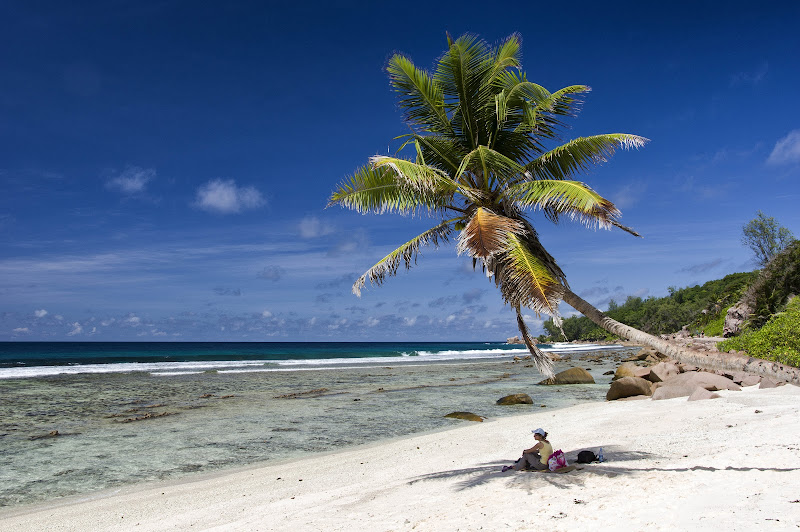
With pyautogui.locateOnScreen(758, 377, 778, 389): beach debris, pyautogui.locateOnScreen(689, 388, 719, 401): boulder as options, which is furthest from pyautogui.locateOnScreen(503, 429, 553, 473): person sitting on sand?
pyautogui.locateOnScreen(758, 377, 778, 389): beach debris

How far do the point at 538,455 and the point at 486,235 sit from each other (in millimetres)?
3442

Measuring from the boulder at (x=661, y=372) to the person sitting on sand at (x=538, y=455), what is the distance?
1324 centimetres

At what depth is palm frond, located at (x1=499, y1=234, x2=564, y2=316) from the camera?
580 cm

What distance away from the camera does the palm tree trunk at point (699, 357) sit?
5.05 meters

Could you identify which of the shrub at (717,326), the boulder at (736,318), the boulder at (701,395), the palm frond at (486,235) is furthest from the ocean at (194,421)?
the shrub at (717,326)

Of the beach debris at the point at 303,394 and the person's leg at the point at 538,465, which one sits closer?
the person's leg at the point at 538,465

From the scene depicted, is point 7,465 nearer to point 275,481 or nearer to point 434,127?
point 275,481

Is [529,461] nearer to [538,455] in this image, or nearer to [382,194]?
[538,455]

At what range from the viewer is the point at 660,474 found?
6.25m

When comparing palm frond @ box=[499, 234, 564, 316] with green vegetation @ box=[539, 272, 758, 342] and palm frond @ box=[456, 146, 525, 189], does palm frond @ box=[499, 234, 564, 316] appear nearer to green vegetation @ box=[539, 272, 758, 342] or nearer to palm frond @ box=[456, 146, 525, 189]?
palm frond @ box=[456, 146, 525, 189]

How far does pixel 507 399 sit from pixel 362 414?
18.2 feet

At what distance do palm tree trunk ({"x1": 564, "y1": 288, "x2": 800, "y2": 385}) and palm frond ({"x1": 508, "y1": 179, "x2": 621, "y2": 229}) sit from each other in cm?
112

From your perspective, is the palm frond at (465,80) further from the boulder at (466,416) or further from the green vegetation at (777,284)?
the green vegetation at (777,284)

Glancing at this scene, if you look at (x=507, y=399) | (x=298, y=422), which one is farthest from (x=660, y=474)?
(x=507, y=399)
